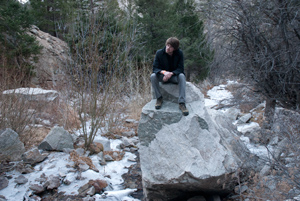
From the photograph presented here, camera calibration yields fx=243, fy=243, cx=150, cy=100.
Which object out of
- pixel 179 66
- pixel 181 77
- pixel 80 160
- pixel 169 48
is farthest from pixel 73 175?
pixel 169 48

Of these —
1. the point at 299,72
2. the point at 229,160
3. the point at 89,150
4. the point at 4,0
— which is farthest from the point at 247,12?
the point at 4,0

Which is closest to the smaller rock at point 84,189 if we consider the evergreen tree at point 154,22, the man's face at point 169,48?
the man's face at point 169,48

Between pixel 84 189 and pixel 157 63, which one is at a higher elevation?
pixel 157 63

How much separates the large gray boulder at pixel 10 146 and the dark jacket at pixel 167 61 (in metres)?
2.81

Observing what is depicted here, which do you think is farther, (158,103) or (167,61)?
(167,61)

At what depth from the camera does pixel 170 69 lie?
14.0 feet

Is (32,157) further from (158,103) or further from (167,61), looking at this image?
(167,61)

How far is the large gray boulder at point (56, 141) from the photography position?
189 inches

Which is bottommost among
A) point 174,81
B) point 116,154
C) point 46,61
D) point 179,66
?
point 116,154

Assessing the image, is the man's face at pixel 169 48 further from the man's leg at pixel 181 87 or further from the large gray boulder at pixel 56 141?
the large gray boulder at pixel 56 141

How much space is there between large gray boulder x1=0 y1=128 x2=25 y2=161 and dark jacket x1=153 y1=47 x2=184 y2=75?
110 inches

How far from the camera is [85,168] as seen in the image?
431 cm

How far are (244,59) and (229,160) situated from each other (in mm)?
3042

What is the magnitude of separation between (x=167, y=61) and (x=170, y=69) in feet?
0.51
